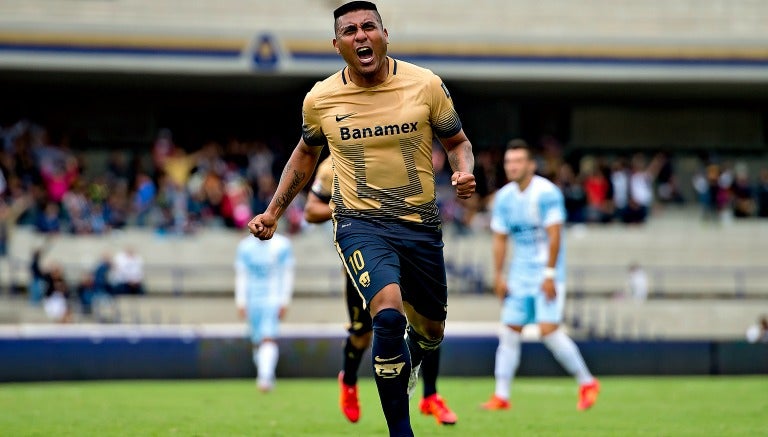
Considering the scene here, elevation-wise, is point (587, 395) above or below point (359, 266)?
below

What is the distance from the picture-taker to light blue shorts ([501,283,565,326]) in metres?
12.9

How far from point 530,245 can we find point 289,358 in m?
7.54

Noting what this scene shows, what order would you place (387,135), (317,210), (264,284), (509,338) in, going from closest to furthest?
(387,135)
(317,210)
(509,338)
(264,284)

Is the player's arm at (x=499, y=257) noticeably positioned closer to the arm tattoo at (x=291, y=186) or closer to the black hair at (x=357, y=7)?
the arm tattoo at (x=291, y=186)

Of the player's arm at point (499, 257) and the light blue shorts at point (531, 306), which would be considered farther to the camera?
the player's arm at point (499, 257)

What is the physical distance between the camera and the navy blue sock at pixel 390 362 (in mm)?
7941

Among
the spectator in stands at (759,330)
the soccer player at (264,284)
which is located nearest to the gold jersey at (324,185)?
the soccer player at (264,284)

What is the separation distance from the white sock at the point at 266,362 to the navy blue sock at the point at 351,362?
4.95 meters

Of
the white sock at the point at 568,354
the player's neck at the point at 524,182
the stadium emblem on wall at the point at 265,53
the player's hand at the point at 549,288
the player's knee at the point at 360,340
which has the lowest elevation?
the white sock at the point at 568,354

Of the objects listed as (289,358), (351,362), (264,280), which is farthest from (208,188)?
(351,362)

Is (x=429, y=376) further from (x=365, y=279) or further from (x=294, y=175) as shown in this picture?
(x=365, y=279)

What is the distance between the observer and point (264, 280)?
16672mm

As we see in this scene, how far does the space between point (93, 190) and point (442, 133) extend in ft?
68.8

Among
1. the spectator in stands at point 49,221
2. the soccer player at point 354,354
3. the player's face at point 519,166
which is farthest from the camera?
the spectator in stands at point 49,221
